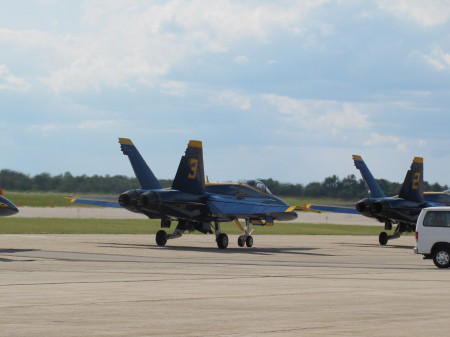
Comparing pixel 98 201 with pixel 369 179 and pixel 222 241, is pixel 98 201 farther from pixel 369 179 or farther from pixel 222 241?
pixel 369 179

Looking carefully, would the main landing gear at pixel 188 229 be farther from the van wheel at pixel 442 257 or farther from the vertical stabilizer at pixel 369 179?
the van wheel at pixel 442 257

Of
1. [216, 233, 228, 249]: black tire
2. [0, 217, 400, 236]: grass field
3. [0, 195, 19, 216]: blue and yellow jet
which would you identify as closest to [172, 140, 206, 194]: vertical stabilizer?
[216, 233, 228, 249]: black tire

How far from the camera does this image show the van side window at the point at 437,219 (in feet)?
100

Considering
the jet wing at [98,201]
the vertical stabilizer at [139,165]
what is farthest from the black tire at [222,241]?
the jet wing at [98,201]

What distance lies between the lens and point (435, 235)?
3073 cm

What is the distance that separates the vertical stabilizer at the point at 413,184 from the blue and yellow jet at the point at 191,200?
868cm

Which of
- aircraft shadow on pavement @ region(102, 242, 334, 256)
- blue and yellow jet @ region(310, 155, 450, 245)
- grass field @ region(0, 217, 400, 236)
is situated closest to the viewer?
aircraft shadow on pavement @ region(102, 242, 334, 256)

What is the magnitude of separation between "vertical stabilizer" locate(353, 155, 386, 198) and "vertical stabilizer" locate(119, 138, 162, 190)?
14183 mm

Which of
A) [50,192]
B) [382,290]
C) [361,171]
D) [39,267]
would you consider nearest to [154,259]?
[39,267]

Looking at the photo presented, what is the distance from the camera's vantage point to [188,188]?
134 ft

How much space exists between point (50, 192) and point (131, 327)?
250 feet

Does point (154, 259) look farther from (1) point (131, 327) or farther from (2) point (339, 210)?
(2) point (339, 210)

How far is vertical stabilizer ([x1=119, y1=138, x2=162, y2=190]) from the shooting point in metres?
41.4

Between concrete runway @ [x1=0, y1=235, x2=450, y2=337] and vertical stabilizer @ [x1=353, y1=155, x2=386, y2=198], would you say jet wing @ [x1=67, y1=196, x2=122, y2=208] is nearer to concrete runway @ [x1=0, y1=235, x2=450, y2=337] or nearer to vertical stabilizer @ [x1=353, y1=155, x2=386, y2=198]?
concrete runway @ [x1=0, y1=235, x2=450, y2=337]
